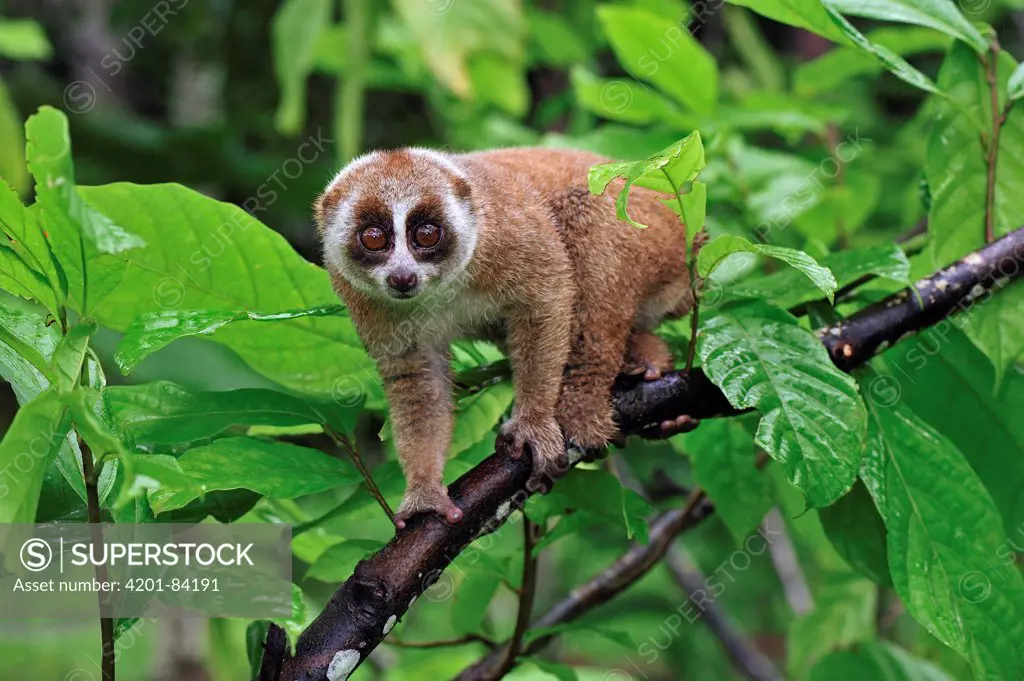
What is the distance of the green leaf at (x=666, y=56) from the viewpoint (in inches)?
127

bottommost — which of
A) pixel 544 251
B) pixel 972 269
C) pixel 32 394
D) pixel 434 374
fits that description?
pixel 972 269

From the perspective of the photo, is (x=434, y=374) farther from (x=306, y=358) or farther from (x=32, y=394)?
(x=32, y=394)

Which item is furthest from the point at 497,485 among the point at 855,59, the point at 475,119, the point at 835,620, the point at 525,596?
the point at 475,119

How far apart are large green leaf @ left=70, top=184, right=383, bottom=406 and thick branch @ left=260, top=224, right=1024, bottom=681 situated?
0.53 meters

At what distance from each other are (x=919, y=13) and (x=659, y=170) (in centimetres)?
93

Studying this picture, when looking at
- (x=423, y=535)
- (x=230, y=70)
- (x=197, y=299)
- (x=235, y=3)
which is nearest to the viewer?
(x=423, y=535)

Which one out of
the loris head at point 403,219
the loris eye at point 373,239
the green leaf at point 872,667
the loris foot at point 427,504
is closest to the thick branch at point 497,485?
the loris foot at point 427,504

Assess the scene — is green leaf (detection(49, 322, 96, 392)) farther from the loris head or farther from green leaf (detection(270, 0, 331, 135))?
green leaf (detection(270, 0, 331, 135))

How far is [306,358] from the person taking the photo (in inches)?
85.9

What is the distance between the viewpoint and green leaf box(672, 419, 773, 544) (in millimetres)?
2258

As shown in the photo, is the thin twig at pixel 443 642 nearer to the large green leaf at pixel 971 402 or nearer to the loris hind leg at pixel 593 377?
the loris hind leg at pixel 593 377

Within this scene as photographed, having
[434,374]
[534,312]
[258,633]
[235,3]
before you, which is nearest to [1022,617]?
[534,312]

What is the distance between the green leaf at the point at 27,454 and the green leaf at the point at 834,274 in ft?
4.47

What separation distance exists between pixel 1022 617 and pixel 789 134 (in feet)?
7.59
